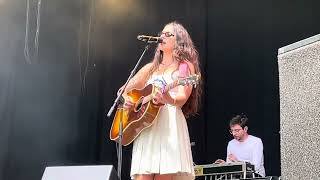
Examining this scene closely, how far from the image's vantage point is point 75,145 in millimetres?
6215

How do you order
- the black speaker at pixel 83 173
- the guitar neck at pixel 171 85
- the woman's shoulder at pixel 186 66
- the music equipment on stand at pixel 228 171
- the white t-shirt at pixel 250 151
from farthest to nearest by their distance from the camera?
the white t-shirt at pixel 250 151
the music equipment on stand at pixel 228 171
the woman's shoulder at pixel 186 66
the guitar neck at pixel 171 85
the black speaker at pixel 83 173

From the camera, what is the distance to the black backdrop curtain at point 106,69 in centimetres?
605

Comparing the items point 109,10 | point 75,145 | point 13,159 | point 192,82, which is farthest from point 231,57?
point 192,82

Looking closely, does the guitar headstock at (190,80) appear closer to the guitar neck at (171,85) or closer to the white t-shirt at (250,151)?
the guitar neck at (171,85)

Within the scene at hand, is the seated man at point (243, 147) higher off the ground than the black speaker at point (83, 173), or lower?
lower

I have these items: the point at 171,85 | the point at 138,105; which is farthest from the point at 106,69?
the point at 171,85

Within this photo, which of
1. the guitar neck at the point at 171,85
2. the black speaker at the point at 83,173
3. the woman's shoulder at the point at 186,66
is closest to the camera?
the black speaker at the point at 83,173

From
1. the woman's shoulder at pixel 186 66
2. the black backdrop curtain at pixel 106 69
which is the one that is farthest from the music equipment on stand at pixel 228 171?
the woman's shoulder at pixel 186 66

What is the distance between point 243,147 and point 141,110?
145 inches

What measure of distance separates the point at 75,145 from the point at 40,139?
1.35 feet

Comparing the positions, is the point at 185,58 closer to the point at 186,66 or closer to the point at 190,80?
the point at 186,66

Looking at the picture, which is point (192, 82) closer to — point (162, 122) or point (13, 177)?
point (162, 122)

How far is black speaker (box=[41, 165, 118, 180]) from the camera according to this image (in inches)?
64.6

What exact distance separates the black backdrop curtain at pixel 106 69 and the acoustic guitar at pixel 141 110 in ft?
11.1
